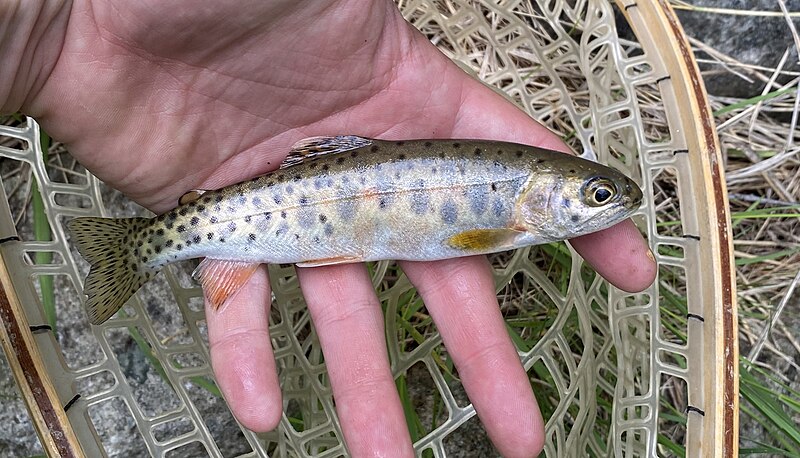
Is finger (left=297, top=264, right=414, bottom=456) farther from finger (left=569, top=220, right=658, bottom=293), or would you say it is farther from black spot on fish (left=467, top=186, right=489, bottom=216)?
finger (left=569, top=220, right=658, bottom=293)

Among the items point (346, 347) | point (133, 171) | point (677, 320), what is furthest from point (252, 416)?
point (677, 320)

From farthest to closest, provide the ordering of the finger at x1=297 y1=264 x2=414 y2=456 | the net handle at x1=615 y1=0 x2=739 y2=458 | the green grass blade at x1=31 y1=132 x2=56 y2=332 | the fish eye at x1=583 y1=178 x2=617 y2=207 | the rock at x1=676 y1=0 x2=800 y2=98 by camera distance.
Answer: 1. the rock at x1=676 y1=0 x2=800 y2=98
2. the green grass blade at x1=31 y1=132 x2=56 y2=332
3. the net handle at x1=615 y1=0 x2=739 y2=458
4. the fish eye at x1=583 y1=178 x2=617 y2=207
5. the finger at x1=297 y1=264 x2=414 y2=456

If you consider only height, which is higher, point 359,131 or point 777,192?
point 359,131

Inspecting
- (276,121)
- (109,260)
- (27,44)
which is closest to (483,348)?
(276,121)

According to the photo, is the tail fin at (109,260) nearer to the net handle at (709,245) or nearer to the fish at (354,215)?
the fish at (354,215)

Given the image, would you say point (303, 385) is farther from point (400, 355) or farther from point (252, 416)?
point (252, 416)

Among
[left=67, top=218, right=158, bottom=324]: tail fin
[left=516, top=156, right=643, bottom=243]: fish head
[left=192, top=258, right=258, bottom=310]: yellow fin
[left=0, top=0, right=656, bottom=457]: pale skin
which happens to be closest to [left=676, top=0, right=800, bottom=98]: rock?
[left=0, top=0, right=656, bottom=457]: pale skin
